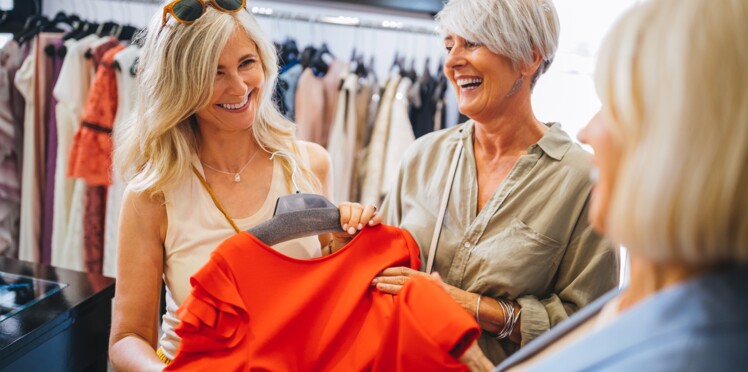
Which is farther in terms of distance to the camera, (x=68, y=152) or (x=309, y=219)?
(x=68, y=152)

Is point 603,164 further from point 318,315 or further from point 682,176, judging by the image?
point 318,315

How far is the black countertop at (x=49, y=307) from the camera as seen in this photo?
1.37 meters

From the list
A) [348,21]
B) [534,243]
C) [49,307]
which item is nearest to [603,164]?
[534,243]

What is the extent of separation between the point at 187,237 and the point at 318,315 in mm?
399

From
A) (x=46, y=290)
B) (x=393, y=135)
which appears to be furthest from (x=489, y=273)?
(x=393, y=135)

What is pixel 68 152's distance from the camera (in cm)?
266

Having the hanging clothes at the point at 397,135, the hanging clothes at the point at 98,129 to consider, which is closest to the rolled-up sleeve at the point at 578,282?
the hanging clothes at the point at 397,135

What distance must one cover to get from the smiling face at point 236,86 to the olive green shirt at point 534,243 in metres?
0.58

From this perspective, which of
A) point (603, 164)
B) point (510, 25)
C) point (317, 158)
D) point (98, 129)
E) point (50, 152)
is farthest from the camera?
point (50, 152)

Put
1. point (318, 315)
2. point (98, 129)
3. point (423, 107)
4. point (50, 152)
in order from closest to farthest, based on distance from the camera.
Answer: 1. point (318, 315)
2. point (98, 129)
3. point (50, 152)
4. point (423, 107)

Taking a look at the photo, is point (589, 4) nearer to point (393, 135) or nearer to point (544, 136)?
point (393, 135)

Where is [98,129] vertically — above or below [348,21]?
below

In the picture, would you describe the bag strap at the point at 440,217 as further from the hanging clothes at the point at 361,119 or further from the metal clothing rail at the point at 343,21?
the metal clothing rail at the point at 343,21

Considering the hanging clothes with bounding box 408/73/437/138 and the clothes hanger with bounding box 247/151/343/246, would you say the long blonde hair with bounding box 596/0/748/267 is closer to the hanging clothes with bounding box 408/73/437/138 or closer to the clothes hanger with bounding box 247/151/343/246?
the clothes hanger with bounding box 247/151/343/246
